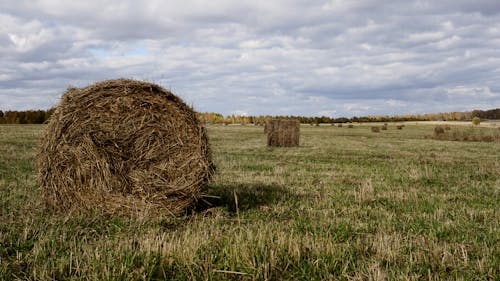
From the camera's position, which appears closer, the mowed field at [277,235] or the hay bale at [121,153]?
the mowed field at [277,235]

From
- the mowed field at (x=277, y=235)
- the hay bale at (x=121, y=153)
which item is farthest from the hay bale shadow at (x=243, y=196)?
the hay bale at (x=121, y=153)

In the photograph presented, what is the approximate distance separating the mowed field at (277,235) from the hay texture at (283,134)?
594 inches

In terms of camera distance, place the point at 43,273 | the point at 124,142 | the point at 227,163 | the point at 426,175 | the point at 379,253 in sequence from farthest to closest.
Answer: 1. the point at 227,163
2. the point at 426,175
3. the point at 124,142
4. the point at 379,253
5. the point at 43,273

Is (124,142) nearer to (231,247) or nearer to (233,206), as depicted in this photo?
(233,206)

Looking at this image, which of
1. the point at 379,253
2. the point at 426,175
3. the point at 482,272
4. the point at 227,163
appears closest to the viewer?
the point at 482,272

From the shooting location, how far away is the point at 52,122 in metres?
7.30

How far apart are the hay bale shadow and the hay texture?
15.8 meters

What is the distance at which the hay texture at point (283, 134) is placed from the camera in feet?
85.5

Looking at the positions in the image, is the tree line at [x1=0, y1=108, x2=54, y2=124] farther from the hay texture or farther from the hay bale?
the hay bale

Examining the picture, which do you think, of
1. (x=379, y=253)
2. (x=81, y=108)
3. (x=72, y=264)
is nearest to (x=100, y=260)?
(x=72, y=264)

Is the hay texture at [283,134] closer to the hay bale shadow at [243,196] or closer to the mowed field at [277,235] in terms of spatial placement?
the mowed field at [277,235]

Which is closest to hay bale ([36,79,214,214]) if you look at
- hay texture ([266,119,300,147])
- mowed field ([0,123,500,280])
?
Answer: mowed field ([0,123,500,280])

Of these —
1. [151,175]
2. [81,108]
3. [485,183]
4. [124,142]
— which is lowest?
[485,183]

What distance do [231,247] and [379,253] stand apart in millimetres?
1585
